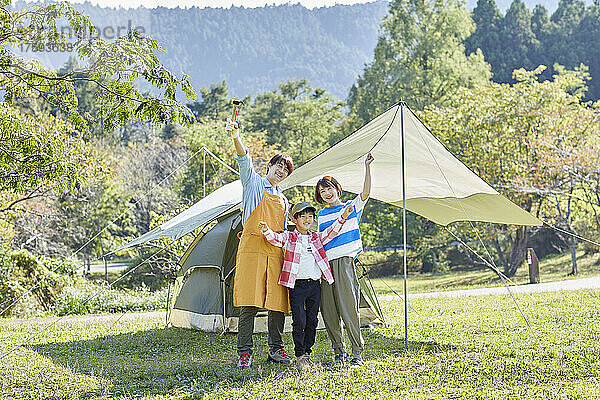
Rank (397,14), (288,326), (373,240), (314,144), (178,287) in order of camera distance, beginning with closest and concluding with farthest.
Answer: (288,326), (178,287), (373,240), (397,14), (314,144)

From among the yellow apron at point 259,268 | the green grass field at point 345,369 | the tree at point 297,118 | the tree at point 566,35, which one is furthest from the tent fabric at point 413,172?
the tree at point 566,35

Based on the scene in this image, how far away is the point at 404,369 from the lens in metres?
4.43

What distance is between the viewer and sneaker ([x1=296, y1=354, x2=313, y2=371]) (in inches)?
175

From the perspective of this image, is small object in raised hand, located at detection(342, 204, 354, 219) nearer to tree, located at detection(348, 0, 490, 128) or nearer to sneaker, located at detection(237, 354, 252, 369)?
sneaker, located at detection(237, 354, 252, 369)

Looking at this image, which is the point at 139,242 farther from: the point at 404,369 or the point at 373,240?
the point at 373,240

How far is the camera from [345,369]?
4395 mm

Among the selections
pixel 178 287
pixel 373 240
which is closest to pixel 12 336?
pixel 178 287

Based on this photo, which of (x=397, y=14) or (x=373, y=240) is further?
(x=397, y=14)

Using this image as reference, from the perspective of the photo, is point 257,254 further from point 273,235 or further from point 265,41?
point 265,41

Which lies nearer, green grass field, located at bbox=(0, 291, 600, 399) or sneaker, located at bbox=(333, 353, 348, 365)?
green grass field, located at bbox=(0, 291, 600, 399)

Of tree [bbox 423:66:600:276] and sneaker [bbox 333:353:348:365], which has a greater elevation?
tree [bbox 423:66:600:276]

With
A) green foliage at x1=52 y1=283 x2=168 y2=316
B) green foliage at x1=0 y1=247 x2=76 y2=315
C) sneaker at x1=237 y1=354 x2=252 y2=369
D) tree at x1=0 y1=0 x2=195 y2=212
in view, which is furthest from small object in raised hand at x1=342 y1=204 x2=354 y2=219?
green foliage at x1=52 y1=283 x2=168 y2=316

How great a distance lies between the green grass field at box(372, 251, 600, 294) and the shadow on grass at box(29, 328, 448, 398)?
26.3 feet

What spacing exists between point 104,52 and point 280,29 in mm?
170857
